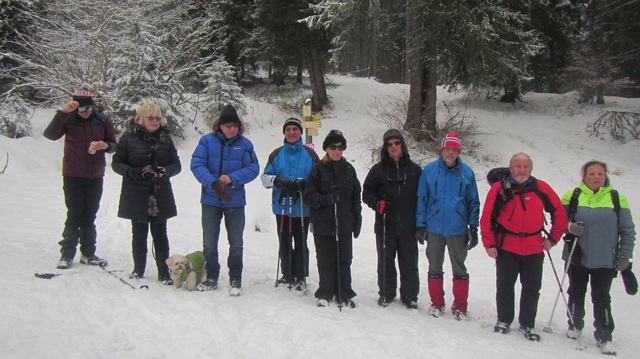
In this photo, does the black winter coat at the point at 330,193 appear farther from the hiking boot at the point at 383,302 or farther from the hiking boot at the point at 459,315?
the hiking boot at the point at 459,315

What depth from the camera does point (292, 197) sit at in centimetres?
510

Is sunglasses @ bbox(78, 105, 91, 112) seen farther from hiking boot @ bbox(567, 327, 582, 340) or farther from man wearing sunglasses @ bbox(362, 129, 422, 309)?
Result: hiking boot @ bbox(567, 327, 582, 340)

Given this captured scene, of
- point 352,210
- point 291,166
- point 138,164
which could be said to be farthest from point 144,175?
point 352,210

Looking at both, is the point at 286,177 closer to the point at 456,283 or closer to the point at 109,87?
the point at 456,283

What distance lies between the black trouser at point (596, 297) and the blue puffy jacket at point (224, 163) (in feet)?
12.5

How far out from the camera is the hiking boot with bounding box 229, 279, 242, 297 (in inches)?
184

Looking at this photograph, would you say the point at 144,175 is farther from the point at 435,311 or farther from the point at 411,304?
the point at 435,311

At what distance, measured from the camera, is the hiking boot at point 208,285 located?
4.69 m

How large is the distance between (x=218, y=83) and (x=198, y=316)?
14389mm

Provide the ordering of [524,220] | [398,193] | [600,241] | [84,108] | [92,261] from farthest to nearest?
[92,261]
[398,193]
[84,108]
[600,241]
[524,220]

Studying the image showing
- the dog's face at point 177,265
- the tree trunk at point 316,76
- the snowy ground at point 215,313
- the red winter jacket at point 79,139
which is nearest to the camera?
the snowy ground at point 215,313

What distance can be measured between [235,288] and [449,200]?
8.54ft

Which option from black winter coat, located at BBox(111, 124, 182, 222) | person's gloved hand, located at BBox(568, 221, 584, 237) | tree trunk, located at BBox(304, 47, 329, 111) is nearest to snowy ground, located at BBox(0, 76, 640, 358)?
black winter coat, located at BBox(111, 124, 182, 222)

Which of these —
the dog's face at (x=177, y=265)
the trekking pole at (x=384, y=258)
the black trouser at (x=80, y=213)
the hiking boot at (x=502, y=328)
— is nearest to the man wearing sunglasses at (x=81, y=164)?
the black trouser at (x=80, y=213)
